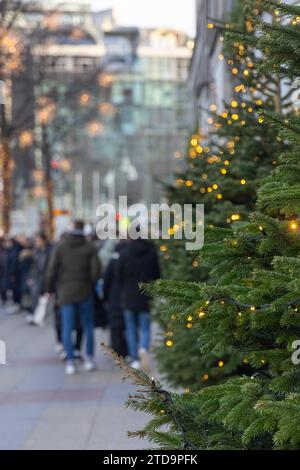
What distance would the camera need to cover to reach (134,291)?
38.5ft

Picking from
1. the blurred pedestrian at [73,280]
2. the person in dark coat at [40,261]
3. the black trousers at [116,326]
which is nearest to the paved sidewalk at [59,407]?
the black trousers at [116,326]

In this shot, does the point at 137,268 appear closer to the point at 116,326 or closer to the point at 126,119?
the point at 116,326

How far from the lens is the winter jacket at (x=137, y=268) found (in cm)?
1180

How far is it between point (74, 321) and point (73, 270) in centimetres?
71

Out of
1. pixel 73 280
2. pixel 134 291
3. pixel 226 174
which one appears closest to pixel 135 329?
pixel 134 291

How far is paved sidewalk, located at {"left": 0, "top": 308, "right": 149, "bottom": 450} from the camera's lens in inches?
299

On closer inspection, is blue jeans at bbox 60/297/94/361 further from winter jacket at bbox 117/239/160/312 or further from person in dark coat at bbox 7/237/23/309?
person in dark coat at bbox 7/237/23/309

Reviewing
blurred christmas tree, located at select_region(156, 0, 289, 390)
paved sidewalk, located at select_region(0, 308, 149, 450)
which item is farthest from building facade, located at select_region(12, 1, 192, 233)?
blurred christmas tree, located at select_region(156, 0, 289, 390)

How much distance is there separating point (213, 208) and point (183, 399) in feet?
12.8

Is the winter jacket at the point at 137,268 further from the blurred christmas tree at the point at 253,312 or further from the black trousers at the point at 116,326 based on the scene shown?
the blurred christmas tree at the point at 253,312

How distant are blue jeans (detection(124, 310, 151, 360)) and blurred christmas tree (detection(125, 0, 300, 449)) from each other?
8121 millimetres

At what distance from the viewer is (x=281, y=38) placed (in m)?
3.46

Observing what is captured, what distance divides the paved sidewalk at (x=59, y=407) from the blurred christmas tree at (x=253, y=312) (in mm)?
2878
